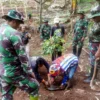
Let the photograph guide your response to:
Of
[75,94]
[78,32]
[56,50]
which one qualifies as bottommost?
[75,94]

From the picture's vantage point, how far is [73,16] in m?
12.4

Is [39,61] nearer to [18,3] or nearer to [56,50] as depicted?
[56,50]

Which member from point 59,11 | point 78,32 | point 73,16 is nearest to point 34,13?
point 59,11

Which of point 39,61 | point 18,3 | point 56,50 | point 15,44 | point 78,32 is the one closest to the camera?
point 15,44

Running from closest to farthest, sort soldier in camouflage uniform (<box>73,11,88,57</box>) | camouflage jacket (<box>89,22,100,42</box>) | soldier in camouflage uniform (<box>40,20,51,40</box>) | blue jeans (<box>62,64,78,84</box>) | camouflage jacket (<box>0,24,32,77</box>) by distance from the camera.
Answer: camouflage jacket (<box>0,24,32,77</box>) → camouflage jacket (<box>89,22,100,42</box>) → blue jeans (<box>62,64,78,84</box>) → soldier in camouflage uniform (<box>73,11,88,57</box>) → soldier in camouflage uniform (<box>40,20,51,40</box>)

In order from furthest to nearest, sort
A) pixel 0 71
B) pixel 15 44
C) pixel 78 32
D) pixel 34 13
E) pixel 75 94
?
pixel 34 13 < pixel 78 32 < pixel 75 94 < pixel 0 71 < pixel 15 44

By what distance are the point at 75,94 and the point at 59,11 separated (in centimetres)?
1041

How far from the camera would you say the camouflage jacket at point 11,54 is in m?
3.25

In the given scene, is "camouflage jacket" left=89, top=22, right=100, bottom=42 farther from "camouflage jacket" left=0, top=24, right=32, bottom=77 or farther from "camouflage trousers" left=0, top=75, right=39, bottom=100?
"camouflage jacket" left=0, top=24, right=32, bottom=77

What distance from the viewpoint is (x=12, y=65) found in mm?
3441

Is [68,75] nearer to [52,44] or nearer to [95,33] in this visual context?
[95,33]

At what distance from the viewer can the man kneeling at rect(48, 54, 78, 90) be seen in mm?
4930

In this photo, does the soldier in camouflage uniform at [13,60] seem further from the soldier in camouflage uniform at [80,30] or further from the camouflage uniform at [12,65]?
the soldier in camouflage uniform at [80,30]

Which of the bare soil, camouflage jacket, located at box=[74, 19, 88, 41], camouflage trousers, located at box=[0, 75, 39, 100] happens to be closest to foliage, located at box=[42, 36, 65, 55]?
camouflage jacket, located at box=[74, 19, 88, 41]
